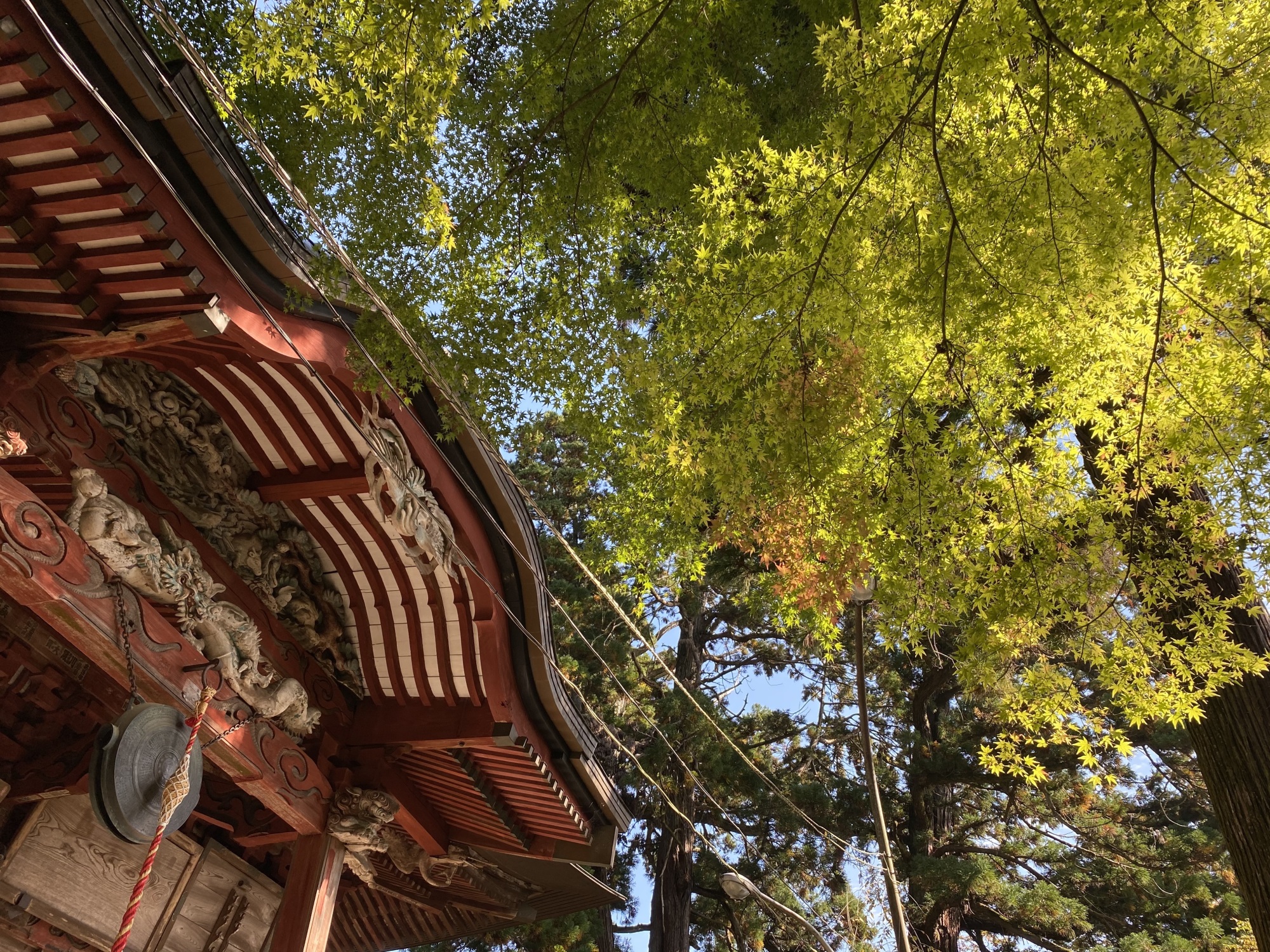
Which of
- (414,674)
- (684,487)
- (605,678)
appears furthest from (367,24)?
(605,678)

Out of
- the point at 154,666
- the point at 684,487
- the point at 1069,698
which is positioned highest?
the point at 684,487

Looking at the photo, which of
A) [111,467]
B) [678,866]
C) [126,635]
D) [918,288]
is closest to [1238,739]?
[918,288]

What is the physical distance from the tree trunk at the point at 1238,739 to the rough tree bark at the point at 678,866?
7490mm

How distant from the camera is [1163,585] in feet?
13.9

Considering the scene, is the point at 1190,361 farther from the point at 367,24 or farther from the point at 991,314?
the point at 367,24

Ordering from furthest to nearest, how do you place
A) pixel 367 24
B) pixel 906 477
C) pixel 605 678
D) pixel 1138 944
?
1. pixel 605 678
2. pixel 1138 944
3. pixel 906 477
4. pixel 367 24

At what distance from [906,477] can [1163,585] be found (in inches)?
54.3

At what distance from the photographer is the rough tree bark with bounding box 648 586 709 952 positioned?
11.5m

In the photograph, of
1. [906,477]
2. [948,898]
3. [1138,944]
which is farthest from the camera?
[948,898]

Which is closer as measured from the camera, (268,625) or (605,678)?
(268,625)

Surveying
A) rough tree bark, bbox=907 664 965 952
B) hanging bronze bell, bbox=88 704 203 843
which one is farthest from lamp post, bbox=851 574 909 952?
rough tree bark, bbox=907 664 965 952

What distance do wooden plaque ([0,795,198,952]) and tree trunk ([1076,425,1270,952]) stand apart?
6520 millimetres

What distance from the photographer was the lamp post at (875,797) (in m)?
5.44

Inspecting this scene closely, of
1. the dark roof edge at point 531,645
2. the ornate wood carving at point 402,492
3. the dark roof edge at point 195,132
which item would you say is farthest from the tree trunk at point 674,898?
the dark roof edge at point 195,132
